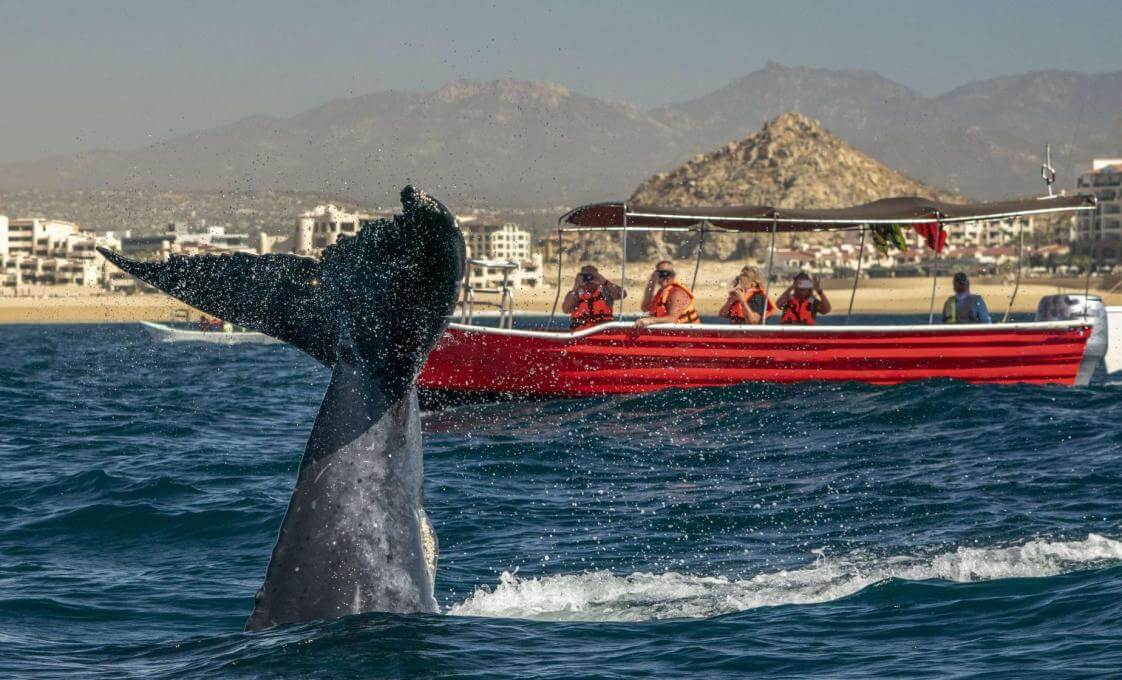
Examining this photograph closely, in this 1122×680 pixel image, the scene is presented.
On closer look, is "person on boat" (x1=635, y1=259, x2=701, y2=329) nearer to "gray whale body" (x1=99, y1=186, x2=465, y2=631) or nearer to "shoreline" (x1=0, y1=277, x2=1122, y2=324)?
"gray whale body" (x1=99, y1=186, x2=465, y2=631)

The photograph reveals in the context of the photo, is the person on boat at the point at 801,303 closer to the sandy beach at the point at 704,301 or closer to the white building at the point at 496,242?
the sandy beach at the point at 704,301

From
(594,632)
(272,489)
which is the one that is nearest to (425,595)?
(594,632)

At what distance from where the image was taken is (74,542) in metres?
11.6

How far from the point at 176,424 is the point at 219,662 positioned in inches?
554

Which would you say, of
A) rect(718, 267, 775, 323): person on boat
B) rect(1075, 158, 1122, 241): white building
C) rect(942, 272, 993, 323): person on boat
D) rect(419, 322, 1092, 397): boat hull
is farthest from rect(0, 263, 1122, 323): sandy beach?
rect(419, 322, 1092, 397): boat hull

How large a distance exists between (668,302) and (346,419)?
15.5 metres

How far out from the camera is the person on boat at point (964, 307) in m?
23.5

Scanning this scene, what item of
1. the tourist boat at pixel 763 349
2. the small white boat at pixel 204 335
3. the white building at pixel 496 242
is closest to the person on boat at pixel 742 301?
the tourist boat at pixel 763 349

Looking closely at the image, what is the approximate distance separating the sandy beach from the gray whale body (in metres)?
90.7

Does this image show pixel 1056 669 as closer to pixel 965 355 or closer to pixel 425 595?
pixel 425 595

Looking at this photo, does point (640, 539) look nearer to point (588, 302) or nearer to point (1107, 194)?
point (588, 302)

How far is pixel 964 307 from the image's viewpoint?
23.6 meters

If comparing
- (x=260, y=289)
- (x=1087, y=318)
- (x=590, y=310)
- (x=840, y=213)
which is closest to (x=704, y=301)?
(x=1087, y=318)

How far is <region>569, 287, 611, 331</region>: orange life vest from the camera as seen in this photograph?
74.0 feet
